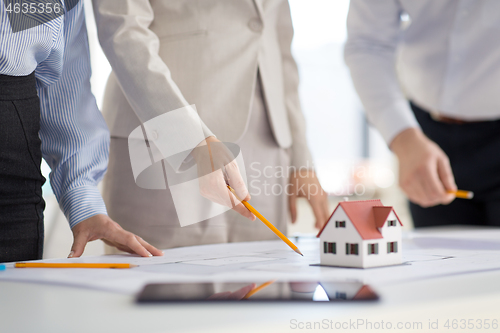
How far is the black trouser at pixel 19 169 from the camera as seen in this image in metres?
0.55

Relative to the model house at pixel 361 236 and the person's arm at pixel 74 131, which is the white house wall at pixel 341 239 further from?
the person's arm at pixel 74 131

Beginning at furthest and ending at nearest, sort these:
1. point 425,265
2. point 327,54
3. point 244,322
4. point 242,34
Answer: point 327,54
point 242,34
point 425,265
point 244,322

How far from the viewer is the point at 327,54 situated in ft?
13.5

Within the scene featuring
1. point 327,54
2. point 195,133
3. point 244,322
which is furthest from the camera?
point 327,54

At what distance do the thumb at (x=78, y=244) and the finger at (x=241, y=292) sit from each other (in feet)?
1.11

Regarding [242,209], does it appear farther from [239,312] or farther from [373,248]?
[239,312]

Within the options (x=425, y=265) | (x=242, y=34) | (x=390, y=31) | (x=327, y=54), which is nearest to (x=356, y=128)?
(x=327, y=54)

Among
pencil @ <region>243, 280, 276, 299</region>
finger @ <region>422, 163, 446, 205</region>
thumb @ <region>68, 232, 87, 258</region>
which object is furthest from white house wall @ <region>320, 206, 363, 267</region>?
finger @ <region>422, 163, 446, 205</region>

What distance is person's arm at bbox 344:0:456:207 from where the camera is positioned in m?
0.93

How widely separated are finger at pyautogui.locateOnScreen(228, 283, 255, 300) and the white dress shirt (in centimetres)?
74

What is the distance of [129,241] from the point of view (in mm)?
556

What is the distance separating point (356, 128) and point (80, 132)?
12.8ft

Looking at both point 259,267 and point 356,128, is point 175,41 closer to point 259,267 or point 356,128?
point 259,267

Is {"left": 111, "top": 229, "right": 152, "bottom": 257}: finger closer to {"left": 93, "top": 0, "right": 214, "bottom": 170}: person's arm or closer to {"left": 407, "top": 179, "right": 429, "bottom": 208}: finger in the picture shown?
{"left": 93, "top": 0, "right": 214, "bottom": 170}: person's arm
